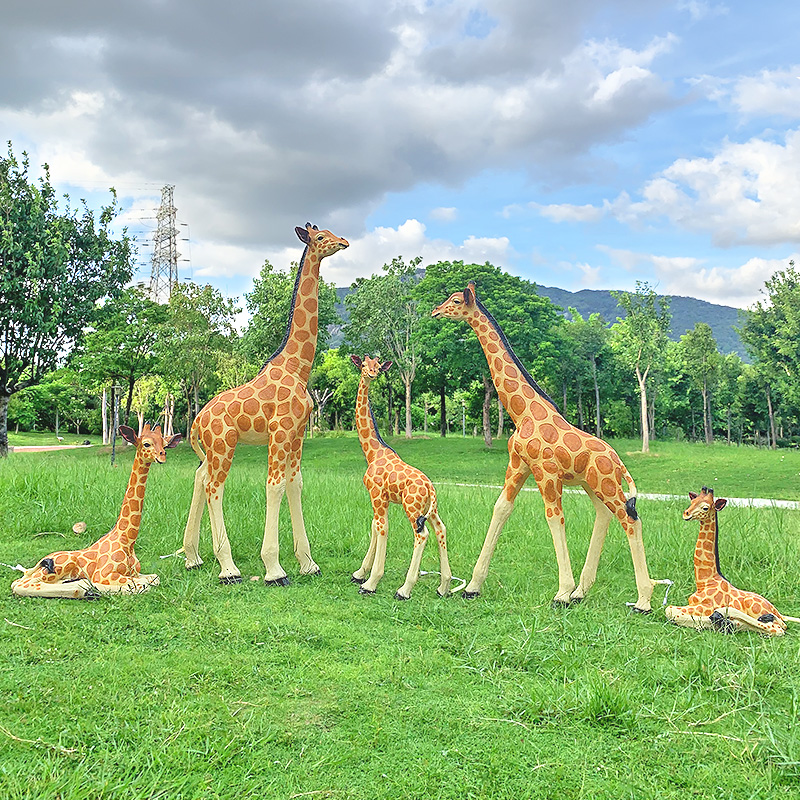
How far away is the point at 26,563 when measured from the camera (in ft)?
21.0

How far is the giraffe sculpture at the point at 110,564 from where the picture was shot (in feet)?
17.1

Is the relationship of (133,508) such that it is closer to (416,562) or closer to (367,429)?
(367,429)

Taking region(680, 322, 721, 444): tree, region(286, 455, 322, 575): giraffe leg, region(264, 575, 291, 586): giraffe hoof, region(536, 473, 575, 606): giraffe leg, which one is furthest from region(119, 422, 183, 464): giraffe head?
region(680, 322, 721, 444): tree

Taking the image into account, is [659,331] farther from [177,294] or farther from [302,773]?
[302,773]

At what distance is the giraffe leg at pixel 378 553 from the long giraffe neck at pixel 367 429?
0.57 m

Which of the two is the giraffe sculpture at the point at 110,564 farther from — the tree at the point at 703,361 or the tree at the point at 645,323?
the tree at the point at 703,361

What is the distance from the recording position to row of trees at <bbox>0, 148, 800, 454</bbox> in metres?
16.8

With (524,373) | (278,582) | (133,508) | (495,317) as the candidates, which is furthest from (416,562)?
(495,317)

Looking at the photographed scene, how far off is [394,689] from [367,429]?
2.91 m

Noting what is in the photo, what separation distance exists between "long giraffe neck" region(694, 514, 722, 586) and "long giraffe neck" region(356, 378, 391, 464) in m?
2.81

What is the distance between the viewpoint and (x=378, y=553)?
5.79 m

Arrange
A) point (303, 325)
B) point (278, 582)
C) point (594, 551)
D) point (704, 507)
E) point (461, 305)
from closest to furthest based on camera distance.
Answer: point (704, 507) → point (594, 551) → point (278, 582) → point (461, 305) → point (303, 325)

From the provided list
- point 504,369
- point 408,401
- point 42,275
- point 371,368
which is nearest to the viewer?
point 504,369

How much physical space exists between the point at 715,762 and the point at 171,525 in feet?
20.8
